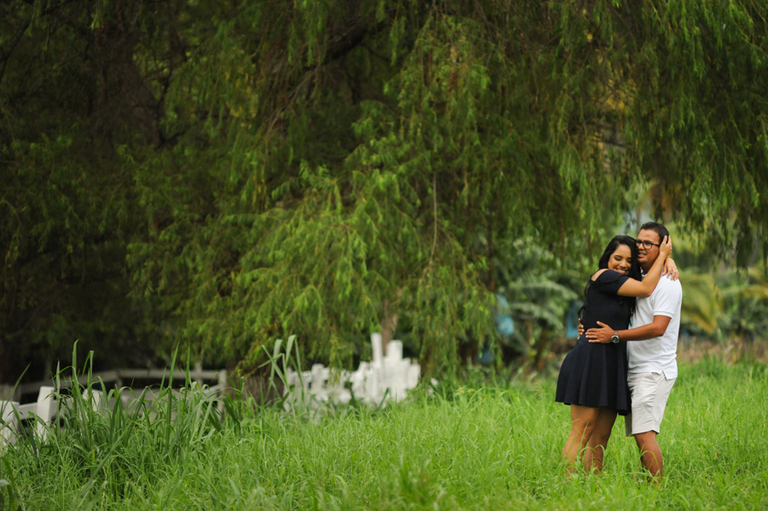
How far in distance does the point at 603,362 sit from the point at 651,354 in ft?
0.94

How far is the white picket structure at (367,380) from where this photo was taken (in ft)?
21.2

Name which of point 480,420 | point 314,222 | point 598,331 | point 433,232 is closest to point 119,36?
point 314,222

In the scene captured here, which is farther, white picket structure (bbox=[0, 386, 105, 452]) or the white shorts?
white picket structure (bbox=[0, 386, 105, 452])

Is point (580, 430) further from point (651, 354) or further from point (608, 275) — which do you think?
point (608, 275)

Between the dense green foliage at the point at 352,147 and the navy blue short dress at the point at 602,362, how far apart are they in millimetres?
1909

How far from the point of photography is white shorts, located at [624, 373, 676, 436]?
3836mm

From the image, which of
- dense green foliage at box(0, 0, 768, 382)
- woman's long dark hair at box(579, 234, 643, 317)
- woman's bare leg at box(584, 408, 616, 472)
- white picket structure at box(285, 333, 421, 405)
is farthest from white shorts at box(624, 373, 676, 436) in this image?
white picket structure at box(285, 333, 421, 405)

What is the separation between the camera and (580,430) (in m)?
3.97

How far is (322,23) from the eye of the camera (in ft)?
19.0

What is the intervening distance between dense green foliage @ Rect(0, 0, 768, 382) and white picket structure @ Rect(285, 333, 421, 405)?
0.23 metres

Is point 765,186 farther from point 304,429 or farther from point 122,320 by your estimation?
point 122,320

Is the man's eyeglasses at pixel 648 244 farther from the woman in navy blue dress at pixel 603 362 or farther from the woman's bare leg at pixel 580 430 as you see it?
the woman's bare leg at pixel 580 430

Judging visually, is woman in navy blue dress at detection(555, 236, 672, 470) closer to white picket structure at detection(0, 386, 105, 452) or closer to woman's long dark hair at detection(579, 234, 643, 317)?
woman's long dark hair at detection(579, 234, 643, 317)

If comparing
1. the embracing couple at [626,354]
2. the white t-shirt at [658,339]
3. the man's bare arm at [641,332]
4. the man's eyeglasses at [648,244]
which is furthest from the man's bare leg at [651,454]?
the man's eyeglasses at [648,244]
